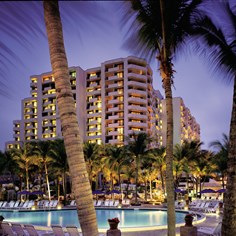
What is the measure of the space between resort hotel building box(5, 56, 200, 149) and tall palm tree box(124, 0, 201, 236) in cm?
6969

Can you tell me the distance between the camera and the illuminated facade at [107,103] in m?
84.9

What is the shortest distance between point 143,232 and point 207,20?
11.8m

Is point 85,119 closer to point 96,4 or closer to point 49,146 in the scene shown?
point 49,146

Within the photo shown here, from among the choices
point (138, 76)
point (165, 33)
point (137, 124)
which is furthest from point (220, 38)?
point (138, 76)

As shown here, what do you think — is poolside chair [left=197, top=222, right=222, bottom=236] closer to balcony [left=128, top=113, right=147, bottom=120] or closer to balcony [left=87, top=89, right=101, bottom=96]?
balcony [left=128, top=113, right=147, bottom=120]

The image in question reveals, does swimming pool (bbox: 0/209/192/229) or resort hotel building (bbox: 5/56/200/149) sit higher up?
resort hotel building (bbox: 5/56/200/149)

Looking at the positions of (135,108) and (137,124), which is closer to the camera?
(137,124)

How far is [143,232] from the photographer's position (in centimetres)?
1709

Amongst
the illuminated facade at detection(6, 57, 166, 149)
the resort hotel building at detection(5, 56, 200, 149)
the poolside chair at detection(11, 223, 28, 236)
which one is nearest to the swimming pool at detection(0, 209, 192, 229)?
the poolside chair at detection(11, 223, 28, 236)

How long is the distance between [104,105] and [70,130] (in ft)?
275

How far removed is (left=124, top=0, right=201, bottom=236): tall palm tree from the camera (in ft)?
30.6

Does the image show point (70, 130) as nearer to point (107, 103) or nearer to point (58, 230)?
point (58, 230)

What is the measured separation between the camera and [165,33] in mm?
9836

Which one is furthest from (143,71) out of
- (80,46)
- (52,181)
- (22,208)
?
(80,46)
